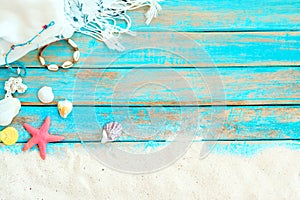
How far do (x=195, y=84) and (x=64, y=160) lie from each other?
426 millimetres

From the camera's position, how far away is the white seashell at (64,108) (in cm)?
125

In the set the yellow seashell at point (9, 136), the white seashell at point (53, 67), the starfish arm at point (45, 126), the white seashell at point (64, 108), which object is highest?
the white seashell at point (53, 67)

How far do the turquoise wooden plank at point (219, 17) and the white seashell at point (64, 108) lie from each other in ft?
1.03

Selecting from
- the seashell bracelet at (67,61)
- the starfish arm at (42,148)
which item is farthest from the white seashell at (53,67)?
the starfish arm at (42,148)

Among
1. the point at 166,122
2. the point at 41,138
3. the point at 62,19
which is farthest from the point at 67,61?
the point at 166,122

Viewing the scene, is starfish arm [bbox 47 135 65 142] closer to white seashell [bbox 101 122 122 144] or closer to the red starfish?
the red starfish

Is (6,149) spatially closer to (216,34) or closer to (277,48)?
(216,34)

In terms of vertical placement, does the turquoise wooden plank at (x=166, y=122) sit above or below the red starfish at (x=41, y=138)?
above

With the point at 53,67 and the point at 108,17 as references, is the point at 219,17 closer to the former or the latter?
the point at 108,17

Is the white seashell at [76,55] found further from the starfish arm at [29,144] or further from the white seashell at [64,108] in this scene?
the starfish arm at [29,144]

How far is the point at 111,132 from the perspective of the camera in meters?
1.25

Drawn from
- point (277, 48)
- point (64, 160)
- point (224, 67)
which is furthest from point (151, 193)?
point (277, 48)

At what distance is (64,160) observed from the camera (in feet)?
4.12

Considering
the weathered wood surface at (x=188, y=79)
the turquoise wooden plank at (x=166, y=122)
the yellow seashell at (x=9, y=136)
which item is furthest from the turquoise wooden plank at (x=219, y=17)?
the yellow seashell at (x=9, y=136)
